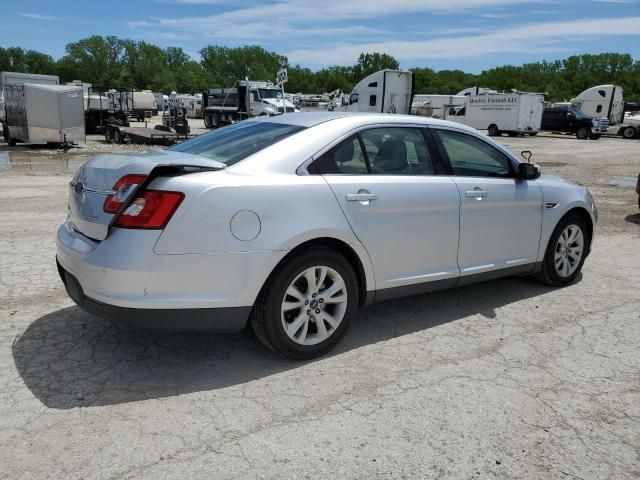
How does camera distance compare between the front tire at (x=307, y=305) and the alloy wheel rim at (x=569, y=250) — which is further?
the alloy wheel rim at (x=569, y=250)

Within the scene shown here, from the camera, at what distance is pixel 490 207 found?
14.7ft

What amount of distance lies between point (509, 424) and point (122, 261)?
2272mm

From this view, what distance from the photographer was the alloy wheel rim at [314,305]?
349 centimetres

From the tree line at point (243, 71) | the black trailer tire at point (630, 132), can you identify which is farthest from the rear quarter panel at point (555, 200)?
the tree line at point (243, 71)

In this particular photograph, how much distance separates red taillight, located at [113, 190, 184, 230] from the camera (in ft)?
9.99

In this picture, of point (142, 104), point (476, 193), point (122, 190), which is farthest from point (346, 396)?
point (142, 104)

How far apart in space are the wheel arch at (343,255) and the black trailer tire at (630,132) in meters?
38.8

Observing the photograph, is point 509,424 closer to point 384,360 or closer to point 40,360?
point 384,360

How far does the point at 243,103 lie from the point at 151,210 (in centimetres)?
3491

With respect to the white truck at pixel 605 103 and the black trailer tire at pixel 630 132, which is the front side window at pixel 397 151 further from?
the white truck at pixel 605 103

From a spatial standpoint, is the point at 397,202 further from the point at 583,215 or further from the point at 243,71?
the point at 243,71

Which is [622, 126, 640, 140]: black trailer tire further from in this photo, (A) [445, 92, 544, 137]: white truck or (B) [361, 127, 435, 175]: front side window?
(B) [361, 127, 435, 175]: front side window

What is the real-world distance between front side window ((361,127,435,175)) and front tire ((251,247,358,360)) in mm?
810

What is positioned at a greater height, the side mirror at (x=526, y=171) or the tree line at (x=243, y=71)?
the tree line at (x=243, y=71)
